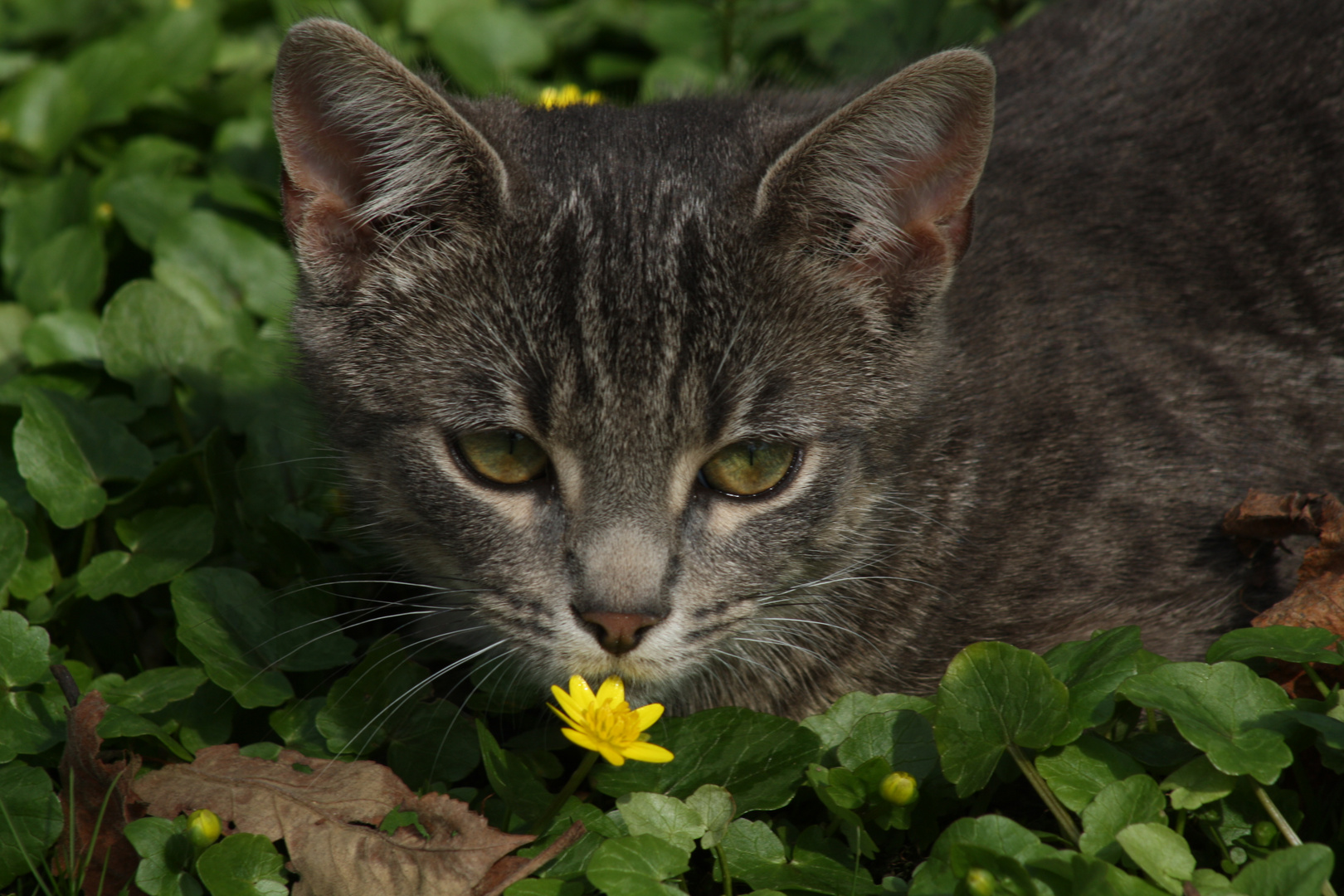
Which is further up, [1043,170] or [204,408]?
[1043,170]

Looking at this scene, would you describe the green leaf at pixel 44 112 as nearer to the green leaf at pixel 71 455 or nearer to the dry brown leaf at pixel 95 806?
the green leaf at pixel 71 455

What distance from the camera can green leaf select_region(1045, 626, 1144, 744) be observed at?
2.17 metres

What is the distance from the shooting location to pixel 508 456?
2361mm

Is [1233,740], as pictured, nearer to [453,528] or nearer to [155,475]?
[453,528]

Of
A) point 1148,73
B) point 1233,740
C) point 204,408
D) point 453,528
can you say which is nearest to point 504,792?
point 453,528

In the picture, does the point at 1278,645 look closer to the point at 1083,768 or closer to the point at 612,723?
the point at 1083,768

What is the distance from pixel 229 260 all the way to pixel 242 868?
2.15m

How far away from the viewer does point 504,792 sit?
2.29 m

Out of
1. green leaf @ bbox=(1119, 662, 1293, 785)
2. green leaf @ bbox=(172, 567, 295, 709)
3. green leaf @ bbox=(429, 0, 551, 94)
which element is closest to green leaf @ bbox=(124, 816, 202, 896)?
green leaf @ bbox=(172, 567, 295, 709)

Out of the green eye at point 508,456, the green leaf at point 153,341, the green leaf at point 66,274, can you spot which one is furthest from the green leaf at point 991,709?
the green leaf at point 66,274

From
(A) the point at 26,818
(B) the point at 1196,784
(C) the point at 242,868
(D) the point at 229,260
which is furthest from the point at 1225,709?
(D) the point at 229,260

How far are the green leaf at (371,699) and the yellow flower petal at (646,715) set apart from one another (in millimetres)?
585

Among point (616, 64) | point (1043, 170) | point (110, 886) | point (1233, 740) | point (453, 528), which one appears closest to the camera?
point (1233, 740)

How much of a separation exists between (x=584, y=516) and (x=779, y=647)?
70 cm
